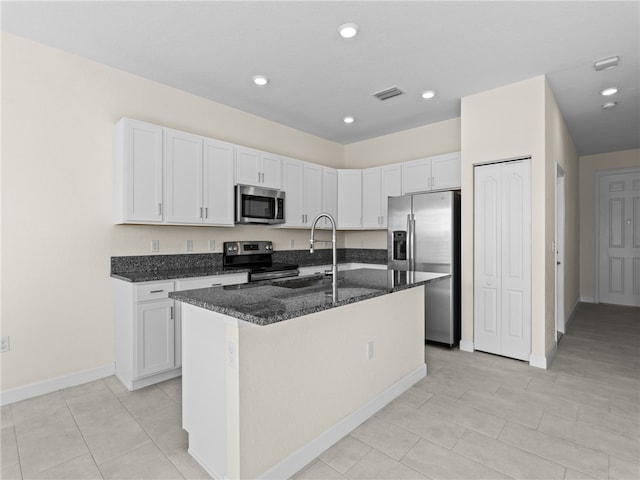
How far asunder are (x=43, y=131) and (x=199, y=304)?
7.87 ft

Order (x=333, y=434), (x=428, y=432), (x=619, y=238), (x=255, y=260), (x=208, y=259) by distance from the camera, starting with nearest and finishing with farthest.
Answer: (x=333, y=434), (x=428, y=432), (x=208, y=259), (x=255, y=260), (x=619, y=238)

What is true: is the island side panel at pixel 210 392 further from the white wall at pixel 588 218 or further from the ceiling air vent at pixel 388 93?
the white wall at pixel 588 218

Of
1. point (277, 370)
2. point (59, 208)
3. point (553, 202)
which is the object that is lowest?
point (277, 370)

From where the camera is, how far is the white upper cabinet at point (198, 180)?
3.37 meters

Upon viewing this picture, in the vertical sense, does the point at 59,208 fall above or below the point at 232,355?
above

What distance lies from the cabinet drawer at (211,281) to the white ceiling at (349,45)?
1.96m

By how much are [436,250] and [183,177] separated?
288 cm

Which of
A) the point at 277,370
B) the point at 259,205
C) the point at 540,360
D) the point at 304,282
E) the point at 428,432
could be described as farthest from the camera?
the point at 259,205

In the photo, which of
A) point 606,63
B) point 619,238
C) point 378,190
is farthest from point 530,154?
point 619,238

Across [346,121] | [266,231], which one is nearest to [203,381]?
[266,231]

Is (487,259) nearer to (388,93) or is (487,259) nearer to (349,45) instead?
(388,93)

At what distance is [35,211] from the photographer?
9.25 feet

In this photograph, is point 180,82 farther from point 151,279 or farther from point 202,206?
point 151,279

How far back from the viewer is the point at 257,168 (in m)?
4.16
